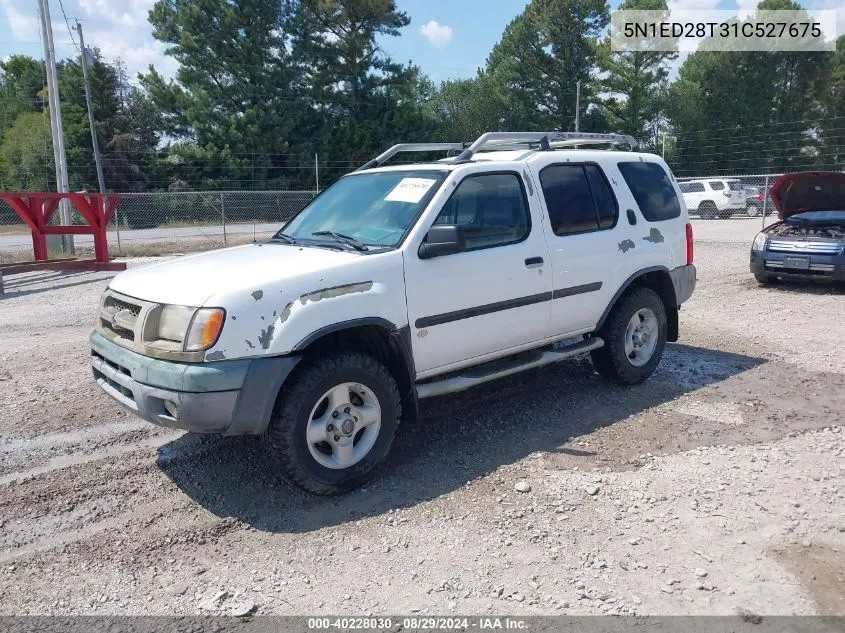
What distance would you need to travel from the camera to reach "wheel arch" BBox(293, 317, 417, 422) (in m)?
4.02

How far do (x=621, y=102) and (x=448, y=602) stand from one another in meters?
49.1

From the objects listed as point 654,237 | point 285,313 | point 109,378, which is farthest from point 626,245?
point 109,378

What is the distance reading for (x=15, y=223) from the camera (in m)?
26.1

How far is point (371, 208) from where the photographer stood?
482 centimetres

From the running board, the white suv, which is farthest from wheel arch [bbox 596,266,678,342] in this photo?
the white suv

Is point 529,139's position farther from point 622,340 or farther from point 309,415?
point 309,415

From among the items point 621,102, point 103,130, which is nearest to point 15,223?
point 103,130

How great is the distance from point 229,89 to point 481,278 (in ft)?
123

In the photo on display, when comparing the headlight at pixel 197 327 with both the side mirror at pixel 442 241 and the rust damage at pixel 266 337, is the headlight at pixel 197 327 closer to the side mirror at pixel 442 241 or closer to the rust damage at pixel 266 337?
the rust damage at pixel 266 337

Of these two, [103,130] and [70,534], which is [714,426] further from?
[103,130]

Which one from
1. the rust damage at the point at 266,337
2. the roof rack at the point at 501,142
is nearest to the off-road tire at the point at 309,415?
the rust damage at the point at 266,337

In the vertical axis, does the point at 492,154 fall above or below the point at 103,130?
below

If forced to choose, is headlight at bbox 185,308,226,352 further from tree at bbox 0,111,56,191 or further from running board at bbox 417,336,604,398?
tree at bbox 0,111,56,191

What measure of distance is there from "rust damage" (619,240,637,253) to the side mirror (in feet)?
6.29
